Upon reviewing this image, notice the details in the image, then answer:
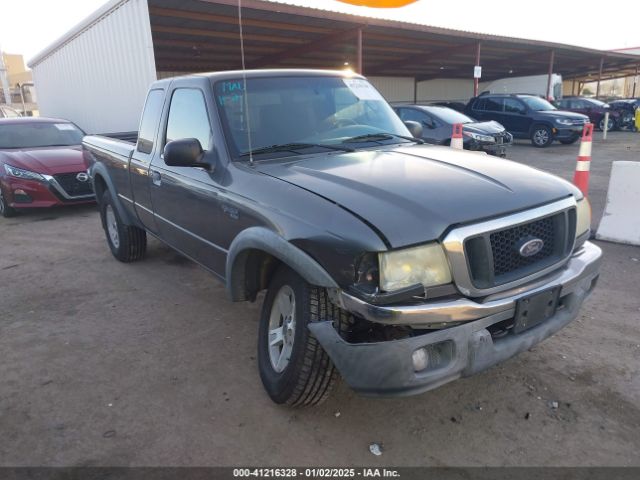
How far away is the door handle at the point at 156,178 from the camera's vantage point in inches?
154

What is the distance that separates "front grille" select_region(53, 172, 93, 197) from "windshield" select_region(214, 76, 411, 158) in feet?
18.6

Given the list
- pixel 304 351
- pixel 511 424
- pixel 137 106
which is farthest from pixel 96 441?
pixel 137 106

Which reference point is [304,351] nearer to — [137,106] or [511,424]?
[511,424]

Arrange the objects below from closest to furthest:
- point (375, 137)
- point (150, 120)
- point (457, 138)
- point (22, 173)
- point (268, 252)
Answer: point (268, 252) < point (375, 137) < point (150, 120) < point (22, 173) < point (457, 138)

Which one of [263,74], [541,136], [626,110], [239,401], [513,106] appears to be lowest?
[239,401]

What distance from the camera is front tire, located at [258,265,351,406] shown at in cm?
234

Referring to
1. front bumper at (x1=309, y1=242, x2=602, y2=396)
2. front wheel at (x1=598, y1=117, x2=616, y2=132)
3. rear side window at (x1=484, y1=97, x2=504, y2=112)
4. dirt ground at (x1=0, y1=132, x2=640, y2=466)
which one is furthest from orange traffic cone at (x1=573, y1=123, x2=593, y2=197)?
front wheel at (x1=598, y1=117, x2=616, y2=132)

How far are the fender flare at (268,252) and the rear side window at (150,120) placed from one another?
1.80 meters

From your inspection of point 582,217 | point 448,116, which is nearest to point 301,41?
point 448,116

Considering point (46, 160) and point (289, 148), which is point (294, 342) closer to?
point (289, 148)

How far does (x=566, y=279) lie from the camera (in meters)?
2.50

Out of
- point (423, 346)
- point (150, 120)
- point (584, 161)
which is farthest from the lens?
point (584, 161)

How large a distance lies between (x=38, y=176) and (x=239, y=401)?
21.5 ft

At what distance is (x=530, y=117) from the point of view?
1588cm
